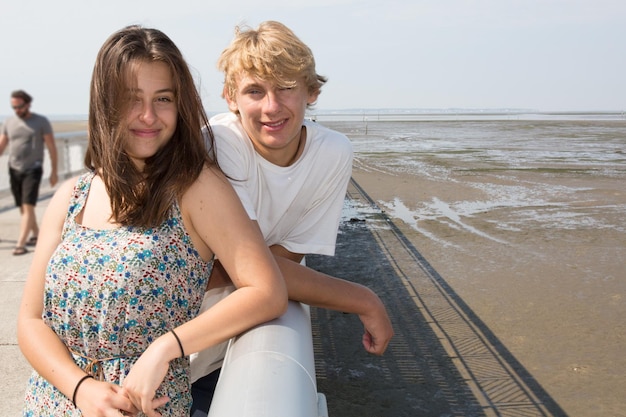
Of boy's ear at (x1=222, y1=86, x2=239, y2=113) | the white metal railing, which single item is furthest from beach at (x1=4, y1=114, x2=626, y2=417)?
the white metal railing

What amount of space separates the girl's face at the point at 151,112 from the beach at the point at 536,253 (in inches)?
145

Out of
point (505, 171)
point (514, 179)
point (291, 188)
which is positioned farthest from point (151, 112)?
point (505, 171)

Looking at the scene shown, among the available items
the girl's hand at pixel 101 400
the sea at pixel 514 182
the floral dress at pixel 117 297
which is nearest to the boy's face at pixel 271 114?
the floral dress at pixel 117 297

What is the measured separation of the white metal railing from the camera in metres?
1.40

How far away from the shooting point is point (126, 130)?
6.42ft

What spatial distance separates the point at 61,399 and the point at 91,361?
0.46 feet

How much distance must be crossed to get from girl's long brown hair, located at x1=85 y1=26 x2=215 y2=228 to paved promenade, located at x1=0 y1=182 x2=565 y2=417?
251cm

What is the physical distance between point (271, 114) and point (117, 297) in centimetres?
85

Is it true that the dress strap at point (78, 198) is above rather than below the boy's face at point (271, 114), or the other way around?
below

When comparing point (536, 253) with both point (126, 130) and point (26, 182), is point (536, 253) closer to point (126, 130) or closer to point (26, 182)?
point (26, 182)

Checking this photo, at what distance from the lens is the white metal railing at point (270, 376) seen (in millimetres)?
1398

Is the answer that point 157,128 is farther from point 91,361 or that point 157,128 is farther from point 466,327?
point 466,327

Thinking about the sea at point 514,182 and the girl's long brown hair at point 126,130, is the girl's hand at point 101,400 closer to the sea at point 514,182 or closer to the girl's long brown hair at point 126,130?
the girl's long brown hair at point 126,130

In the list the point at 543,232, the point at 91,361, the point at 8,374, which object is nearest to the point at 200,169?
the point at 91,361
